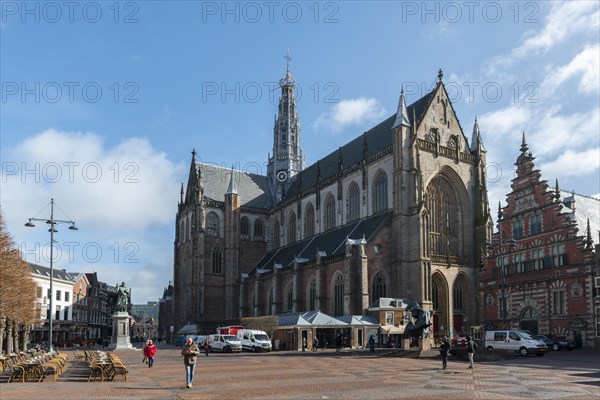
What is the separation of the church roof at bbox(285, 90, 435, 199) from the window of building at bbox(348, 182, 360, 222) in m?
3.09

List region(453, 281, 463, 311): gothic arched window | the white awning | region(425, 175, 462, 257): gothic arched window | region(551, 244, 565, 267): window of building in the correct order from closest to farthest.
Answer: region(551, 244, 565, 267): window of building, the white awning, region(453, 281, 463, 311): gothic arched window, region(425, 175, 462, 257): gothic arched window

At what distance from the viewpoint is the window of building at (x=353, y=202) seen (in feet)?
209

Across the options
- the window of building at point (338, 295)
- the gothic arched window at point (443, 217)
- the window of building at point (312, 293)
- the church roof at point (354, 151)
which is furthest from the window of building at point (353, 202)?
the gothic arched window at point (443, 217)

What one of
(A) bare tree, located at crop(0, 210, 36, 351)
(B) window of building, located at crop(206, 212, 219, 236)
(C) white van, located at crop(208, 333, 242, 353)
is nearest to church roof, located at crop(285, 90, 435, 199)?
(B) window of building, located at crop(206, 212, 219, 236)

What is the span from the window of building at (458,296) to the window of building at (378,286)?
741 cm

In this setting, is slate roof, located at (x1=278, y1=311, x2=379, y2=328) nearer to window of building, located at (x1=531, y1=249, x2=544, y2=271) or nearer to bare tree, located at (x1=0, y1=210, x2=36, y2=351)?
window of building, located at (x1=531, y1=249, x2=544, y2=271)

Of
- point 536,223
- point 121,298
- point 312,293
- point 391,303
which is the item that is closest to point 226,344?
point 121,298

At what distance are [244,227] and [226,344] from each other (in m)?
35.1

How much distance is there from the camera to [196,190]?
7988cm

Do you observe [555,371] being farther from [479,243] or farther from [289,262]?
[289,262]

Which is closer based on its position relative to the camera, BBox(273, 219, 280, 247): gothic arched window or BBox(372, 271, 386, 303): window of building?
BBox(372, 271, 386, 303): window of building

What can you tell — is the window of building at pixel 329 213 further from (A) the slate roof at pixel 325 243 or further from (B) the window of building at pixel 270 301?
(B) the window of building at pixel 270 301

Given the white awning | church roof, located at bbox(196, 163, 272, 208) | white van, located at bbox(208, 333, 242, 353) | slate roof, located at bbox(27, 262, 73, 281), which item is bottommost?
white van, located at bbox(208, 333, 242, 353)

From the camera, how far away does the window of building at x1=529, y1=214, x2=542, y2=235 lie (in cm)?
4953
